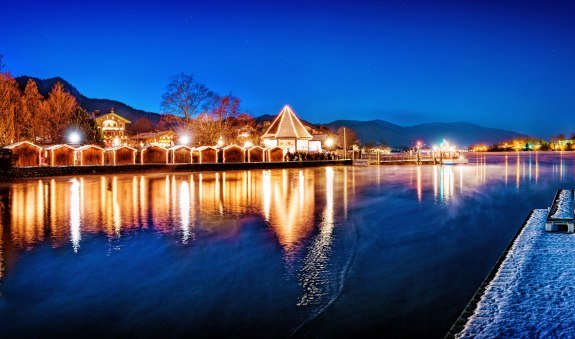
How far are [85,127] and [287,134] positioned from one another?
24.1m

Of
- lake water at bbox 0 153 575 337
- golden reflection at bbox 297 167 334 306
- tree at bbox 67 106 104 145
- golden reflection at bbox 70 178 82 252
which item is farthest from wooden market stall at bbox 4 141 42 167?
golden reflection at bbox 297 167 334 306

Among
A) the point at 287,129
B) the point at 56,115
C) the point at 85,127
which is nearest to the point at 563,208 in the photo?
the point at 287,129

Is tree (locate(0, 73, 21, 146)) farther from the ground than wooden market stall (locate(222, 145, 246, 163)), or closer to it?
farther from the ground

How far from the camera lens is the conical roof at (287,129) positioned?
181 feet

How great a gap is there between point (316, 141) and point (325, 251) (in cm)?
5389

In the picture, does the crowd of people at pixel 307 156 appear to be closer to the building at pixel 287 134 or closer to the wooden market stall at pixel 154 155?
the building at pixel 287 134

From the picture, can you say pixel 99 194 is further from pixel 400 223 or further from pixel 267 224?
pixel 400 223

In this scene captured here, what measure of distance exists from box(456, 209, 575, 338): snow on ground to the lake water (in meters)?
0.39

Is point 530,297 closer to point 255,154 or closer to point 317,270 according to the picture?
point 317,270

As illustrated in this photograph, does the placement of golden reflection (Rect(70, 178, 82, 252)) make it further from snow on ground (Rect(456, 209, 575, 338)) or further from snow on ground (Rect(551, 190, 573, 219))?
snow on ground (Rect(551, 190, 573, 219))

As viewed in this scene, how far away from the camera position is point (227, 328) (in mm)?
4836

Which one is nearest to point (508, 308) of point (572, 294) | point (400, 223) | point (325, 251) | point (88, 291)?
point (572, 294)

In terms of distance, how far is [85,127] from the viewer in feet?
182

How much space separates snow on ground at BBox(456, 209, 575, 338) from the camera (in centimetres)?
445
